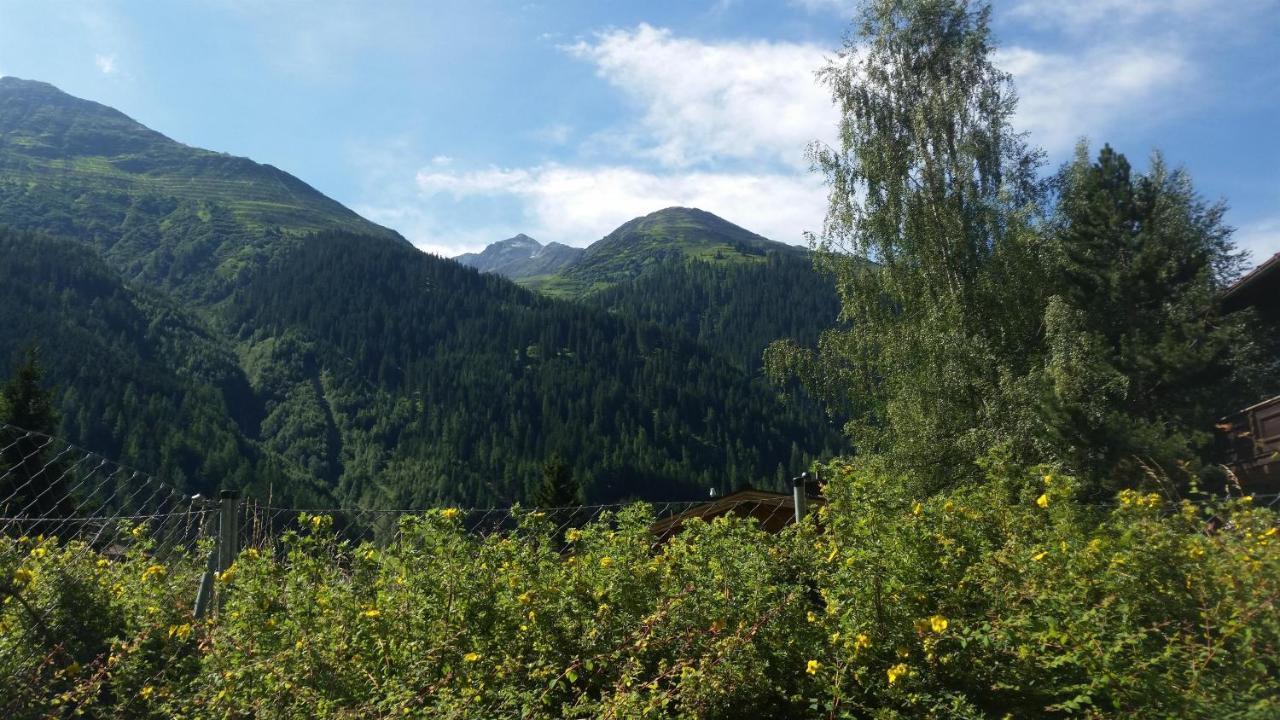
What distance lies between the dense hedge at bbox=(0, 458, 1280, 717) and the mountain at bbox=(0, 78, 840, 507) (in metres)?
81.5

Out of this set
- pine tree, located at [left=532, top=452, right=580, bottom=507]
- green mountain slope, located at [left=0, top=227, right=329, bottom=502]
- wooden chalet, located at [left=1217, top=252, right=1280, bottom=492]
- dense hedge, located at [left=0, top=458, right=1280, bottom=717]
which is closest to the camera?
dense hedge, located at [left=0, top=458, right=1280, bottom=717]

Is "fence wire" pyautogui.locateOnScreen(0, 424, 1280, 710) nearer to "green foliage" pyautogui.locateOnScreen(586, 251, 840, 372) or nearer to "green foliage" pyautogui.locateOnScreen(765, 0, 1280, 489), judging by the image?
"green foliage" pyautogui.locateOnScreen(765, 0, 1280, 489)

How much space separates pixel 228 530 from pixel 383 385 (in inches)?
5348

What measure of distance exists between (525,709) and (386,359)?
143209 millimetres

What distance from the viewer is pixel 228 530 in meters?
5.32

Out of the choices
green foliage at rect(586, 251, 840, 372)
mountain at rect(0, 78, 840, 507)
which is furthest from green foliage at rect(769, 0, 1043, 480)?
green foliage at rect(586, 251, 840, 372)

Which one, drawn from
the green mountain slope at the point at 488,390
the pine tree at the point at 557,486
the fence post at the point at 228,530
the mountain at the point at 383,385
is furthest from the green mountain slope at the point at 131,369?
the fence post at the point at 228,530

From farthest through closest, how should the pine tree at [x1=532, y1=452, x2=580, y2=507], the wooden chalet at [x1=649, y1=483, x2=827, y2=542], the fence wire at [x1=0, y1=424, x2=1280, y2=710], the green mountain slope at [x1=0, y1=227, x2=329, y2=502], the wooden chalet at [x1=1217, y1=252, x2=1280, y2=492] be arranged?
the green mountain slope at [x1=0, y1=227, x2=329, y2=502]
the pine tree at [x1=532, y1=452, x2=580, y2=507]
the wooden chalet at [x1=1217, y1=252, x2=1280, y2=492]
the wooden chalet at [x1=649, y1=483, x2=827, y2=542]
the fence wire at [x1=0, y1=424, x2=1280, y2=710]

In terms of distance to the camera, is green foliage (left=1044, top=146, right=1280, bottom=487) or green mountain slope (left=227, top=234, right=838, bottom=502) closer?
green foliage (left=1044, top=146, right=1280, bottom=487)

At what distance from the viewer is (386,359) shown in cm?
14000

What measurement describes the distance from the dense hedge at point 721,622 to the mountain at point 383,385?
267 ft

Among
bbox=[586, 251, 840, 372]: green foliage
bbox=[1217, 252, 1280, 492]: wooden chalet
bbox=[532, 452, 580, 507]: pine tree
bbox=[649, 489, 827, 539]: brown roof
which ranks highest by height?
bbox=[586, 251, 840, 372]: green foliage

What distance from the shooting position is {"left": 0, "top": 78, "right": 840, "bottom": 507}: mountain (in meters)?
100

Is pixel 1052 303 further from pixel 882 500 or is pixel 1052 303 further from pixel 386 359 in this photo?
pixel 386 359
